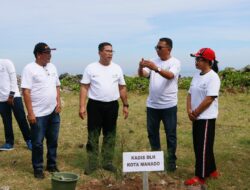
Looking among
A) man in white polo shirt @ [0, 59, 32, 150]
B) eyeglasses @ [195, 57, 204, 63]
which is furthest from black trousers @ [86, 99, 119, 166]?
man in white polo shirt @ [0, 59, 32, 150]

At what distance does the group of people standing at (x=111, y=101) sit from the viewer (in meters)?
5.42

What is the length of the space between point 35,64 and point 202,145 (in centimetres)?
240

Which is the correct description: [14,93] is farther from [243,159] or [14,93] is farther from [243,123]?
[243,123]

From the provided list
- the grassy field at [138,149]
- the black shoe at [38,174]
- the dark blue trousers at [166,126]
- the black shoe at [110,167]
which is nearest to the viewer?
the black shoe at [110,167]

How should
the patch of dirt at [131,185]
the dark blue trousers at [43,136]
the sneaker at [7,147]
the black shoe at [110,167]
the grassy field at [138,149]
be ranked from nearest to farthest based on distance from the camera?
the patch of dirt at [131,185] < the black shoe at [110,167] < the grassy field at [138,149] < the dark blue trousers at [43,136] < the sneaker at [7,147]

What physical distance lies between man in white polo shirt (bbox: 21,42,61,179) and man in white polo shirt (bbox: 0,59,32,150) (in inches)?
56.5

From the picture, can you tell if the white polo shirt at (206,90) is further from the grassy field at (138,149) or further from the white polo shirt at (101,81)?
the white polo shirt at (101,81)

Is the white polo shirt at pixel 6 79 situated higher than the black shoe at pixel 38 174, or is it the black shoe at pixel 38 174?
the white polo shirt at pixel 6 79

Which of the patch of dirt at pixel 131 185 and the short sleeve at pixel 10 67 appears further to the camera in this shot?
the short sleeve at pixel 10 67

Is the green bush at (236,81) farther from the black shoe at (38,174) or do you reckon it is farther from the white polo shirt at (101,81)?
the black shoe at (38,174)

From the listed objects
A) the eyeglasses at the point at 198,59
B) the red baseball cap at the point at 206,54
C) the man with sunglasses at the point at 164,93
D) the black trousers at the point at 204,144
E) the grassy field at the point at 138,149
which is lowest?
the grassy field at the point at 138,149

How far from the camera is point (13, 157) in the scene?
6973 mm

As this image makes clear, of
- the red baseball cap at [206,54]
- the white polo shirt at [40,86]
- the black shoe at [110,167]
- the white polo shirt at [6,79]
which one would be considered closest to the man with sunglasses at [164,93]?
the red baseball cap at [206,54]

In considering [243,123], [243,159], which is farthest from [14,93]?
[243,123]
